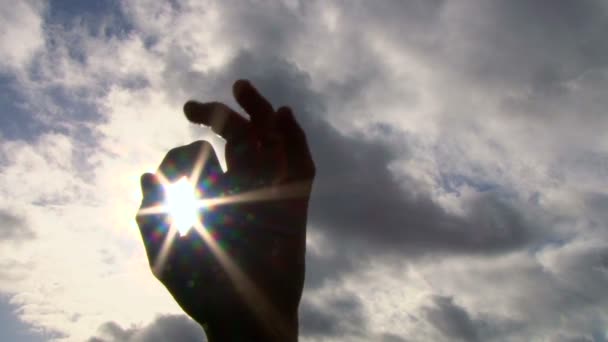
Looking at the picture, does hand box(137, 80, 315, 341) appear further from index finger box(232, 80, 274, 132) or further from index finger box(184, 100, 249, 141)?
index finger box(184, 100, 249, 141)

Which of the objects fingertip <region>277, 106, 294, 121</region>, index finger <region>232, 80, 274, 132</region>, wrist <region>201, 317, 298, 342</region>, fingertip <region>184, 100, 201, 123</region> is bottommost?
wrist <region>201, 317, 298, 342</region>

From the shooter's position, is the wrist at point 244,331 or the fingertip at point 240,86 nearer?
the wrist at point 244,331

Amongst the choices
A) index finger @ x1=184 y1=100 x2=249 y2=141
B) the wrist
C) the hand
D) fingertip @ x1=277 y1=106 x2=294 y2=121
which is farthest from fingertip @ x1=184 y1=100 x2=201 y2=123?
the wrist

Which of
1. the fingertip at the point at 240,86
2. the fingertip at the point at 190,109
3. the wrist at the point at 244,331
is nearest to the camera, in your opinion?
the wrist at the point at 244,331

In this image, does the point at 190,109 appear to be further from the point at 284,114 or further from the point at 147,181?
the point at 284,114

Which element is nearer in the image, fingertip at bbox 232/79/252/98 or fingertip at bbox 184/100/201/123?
fingertip at bbox 232/79/252/98

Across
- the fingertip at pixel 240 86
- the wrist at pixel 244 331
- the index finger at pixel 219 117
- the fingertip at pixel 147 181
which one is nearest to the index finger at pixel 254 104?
the fingertip at pixel 240 86

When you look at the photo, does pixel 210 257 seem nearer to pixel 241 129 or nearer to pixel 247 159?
pixel 247 159

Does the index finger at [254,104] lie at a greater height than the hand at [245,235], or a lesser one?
greater

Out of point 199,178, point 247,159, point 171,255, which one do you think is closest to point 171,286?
point 171,255

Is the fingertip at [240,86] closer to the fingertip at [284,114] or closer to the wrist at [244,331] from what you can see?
the fingertip at [284,114]
